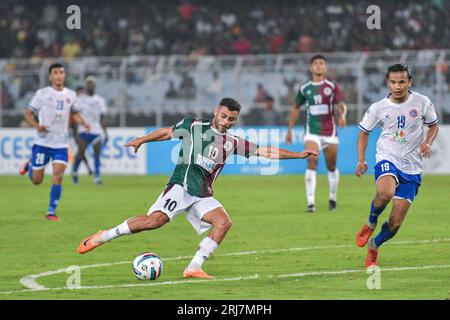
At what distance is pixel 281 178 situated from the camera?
27.8 meters

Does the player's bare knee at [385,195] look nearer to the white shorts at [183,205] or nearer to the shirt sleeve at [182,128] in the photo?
the white shorts at [183,205]

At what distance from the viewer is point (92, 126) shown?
26016 millimetres

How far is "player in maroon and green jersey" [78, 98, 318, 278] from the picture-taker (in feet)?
35.0

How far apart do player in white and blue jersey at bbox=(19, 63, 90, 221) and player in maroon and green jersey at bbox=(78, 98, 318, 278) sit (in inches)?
260

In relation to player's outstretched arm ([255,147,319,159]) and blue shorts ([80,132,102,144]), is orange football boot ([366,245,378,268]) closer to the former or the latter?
player's outstretched arm ([255,147,319,159])

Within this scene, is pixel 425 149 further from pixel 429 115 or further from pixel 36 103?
pixel 36 103

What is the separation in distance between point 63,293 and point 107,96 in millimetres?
21673

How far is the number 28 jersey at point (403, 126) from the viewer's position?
11164mm

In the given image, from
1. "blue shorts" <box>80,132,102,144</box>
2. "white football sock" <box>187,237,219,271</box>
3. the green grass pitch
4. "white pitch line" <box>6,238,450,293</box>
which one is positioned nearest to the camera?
the green grass pitch

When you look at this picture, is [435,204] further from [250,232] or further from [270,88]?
[270,88]

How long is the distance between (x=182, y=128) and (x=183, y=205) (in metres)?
0.80

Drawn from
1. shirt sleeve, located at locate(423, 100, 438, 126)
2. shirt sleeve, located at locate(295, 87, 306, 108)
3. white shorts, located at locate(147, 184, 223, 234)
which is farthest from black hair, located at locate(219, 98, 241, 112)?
shirt sleeve, located at locate(295, 87, 306, 108)

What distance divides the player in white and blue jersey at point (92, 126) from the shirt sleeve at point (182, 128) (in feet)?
49.6
